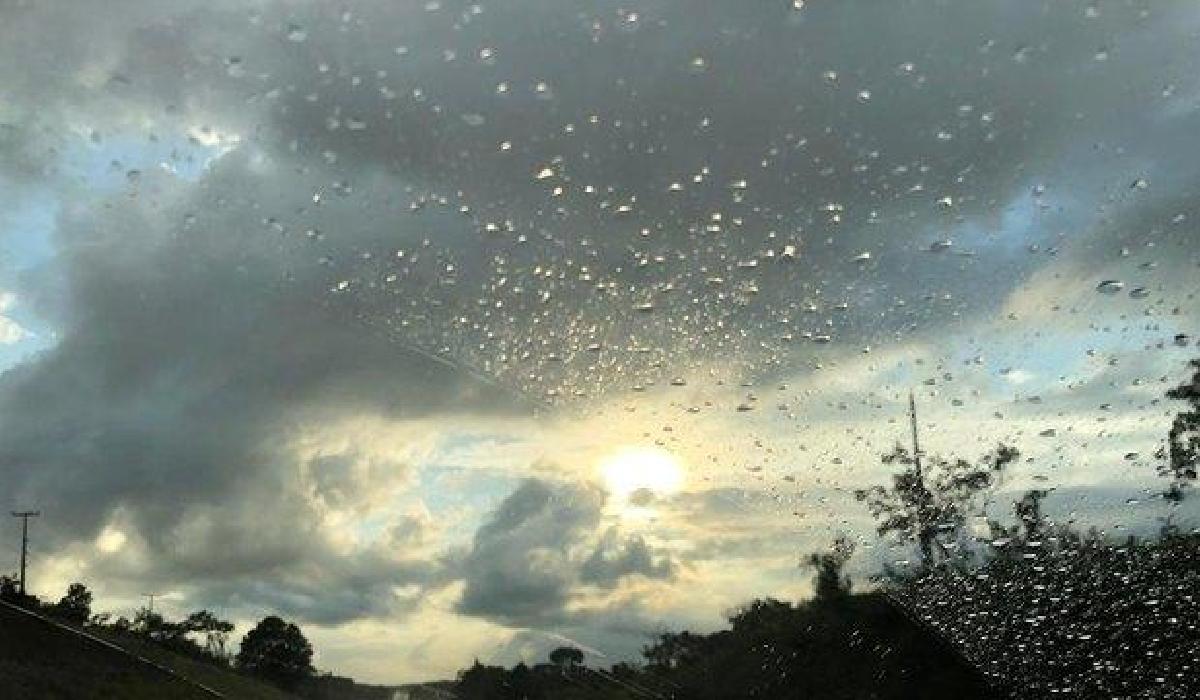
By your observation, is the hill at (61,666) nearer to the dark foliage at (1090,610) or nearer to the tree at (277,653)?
the dark foliage at (1090,610)

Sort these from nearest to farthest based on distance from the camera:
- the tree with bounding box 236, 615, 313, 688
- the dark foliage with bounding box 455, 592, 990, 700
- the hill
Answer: the hill < the dark foliage with bounding box 455, 592, 990, 700 < the tree with bounding box 236, 615, 313, 688

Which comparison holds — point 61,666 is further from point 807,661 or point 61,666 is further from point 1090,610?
point 807,661

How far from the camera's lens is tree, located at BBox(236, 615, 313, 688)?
89.4 m

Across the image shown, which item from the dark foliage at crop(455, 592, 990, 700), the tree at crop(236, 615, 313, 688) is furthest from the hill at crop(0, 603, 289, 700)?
the tree at crop(236, 615, 313, 688)

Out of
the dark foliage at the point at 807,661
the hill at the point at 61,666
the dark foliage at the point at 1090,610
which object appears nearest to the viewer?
the hill at the point at 61,666

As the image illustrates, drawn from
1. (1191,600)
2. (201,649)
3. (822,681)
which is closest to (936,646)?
(822,681)

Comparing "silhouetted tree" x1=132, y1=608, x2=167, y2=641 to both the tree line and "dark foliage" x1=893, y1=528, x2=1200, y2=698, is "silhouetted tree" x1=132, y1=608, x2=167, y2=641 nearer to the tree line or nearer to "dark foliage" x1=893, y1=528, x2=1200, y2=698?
the tree line

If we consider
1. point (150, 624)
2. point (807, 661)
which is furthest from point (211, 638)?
point (807, 661)

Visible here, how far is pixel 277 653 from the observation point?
91500 millimetres

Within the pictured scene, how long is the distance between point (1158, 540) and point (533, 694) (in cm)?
3752

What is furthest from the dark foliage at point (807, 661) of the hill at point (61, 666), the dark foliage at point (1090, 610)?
the hill at point (61, 666)

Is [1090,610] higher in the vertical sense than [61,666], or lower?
higher

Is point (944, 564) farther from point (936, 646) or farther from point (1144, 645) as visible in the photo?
point (936, 646)

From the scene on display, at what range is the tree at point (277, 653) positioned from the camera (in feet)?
293
